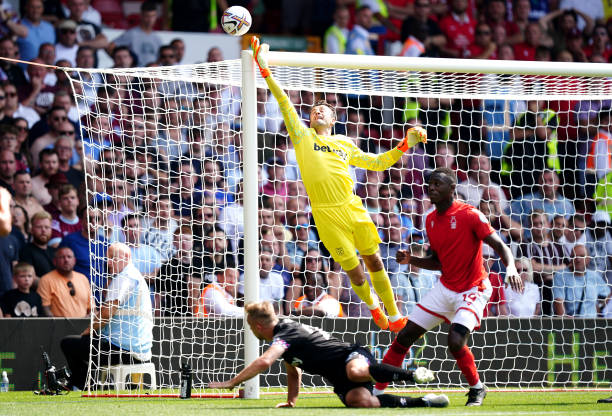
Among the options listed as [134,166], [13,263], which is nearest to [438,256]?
[134,166]

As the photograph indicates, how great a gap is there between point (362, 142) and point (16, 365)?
5.98m

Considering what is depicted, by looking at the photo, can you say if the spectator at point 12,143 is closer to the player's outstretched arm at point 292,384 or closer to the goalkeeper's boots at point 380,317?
the goalkeeper's boots at point 380,317

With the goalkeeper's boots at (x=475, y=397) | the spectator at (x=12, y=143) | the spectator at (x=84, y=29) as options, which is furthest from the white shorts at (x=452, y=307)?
the spectator at (x=84, y=29)

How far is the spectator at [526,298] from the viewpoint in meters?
12.1

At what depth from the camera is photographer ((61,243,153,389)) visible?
949cm

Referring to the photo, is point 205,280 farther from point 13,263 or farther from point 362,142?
point 362,142

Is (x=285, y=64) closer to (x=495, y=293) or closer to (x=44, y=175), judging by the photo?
(x=44, y=175)

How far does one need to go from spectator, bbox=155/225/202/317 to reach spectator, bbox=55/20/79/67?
353cm

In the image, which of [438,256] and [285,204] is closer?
[438,256]

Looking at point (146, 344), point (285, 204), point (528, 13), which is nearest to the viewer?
point (146, 344)

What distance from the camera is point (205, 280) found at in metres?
10.9

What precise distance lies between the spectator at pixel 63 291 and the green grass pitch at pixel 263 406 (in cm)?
181

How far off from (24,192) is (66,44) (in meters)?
2.54

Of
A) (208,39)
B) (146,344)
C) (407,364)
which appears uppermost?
(208,39)
